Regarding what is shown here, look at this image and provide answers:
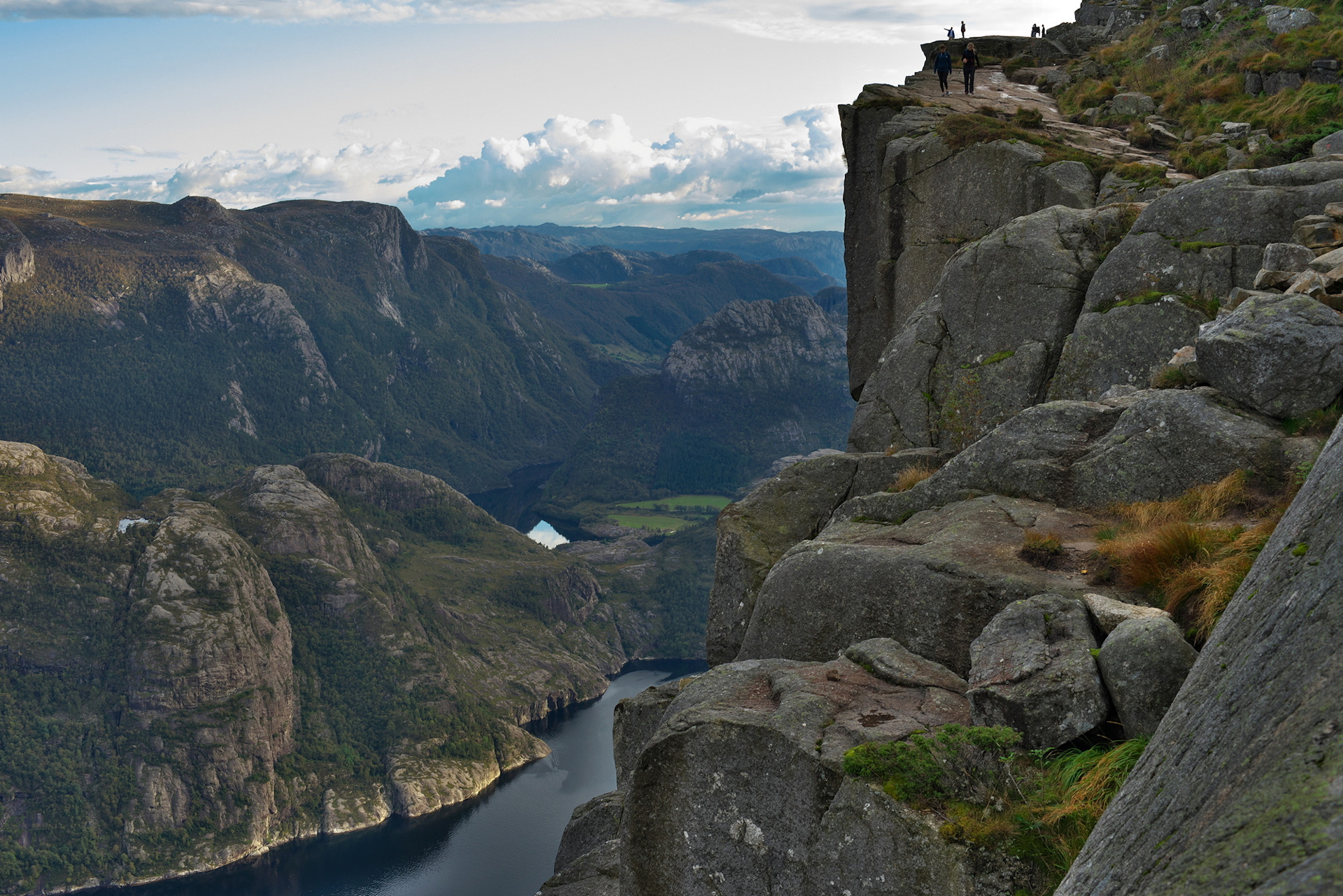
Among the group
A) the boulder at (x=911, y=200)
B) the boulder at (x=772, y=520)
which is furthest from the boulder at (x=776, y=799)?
the boulder at (x=911, y=200)

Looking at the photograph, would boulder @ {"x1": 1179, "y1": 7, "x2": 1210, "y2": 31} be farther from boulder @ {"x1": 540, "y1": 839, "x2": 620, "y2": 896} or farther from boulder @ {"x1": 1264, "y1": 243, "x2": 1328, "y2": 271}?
boulder @ {"x1": 540, "y1": 839, "x2": 620, "y2": 896}

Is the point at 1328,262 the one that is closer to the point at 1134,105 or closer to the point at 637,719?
the point at 637,719

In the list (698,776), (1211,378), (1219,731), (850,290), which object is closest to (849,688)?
(698,776)

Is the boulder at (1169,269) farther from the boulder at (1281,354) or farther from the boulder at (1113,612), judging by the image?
the boulder at (1113,612)

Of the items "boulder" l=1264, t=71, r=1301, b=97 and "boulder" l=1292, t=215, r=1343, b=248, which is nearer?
"boulder" l=1292, t=215, r=1343, b=248

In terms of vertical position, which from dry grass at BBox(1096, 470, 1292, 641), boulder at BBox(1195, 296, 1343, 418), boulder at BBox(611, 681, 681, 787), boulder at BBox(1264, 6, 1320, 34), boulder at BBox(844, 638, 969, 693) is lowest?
boulder at BBox(611, 681, 681, 787)

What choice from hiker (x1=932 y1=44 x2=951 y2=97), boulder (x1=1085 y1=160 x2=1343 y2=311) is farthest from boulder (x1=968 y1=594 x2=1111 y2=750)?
hiker (x1=932 y1=44 x2=951 y2=97)

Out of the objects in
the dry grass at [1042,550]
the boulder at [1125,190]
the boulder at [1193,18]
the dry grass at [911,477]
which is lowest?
the dry grass at [911,477]
